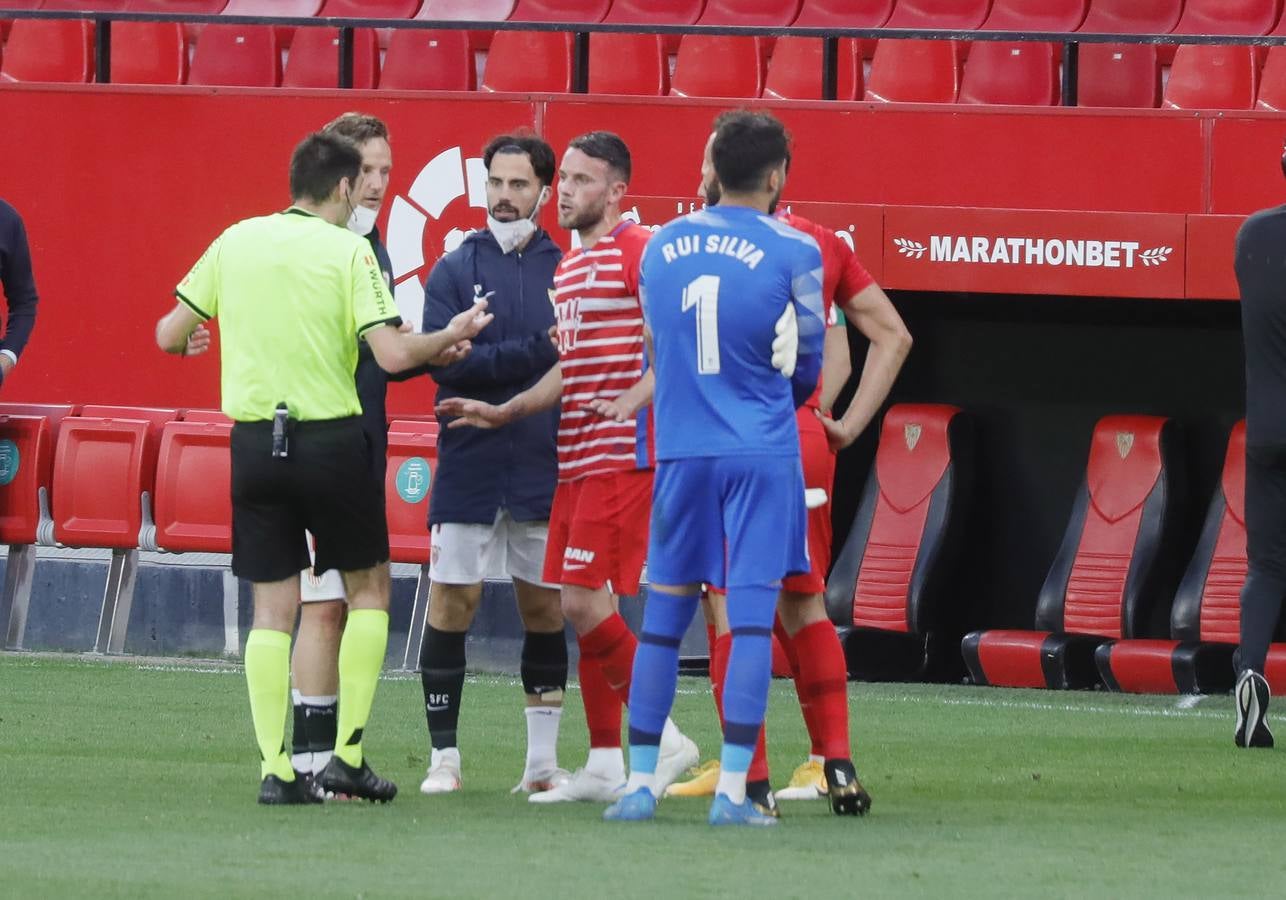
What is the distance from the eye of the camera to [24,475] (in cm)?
1170

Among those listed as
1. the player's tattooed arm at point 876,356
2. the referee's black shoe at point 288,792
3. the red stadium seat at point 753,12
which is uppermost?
the red stadium seat at point 753,12

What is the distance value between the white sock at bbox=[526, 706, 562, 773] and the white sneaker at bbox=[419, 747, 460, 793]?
7.9 inches

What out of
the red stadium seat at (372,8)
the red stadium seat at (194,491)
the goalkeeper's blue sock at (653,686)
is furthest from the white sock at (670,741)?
the red stadium seat at (372,8)

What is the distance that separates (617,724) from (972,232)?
393 cm

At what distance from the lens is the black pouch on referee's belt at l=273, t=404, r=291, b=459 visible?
20.5 feet

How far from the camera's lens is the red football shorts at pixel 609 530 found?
6.57m

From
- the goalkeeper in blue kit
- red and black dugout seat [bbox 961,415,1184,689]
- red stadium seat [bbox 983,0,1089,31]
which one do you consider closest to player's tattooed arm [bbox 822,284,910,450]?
the goalkeeper in blue kit

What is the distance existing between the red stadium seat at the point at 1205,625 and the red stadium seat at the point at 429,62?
470cm

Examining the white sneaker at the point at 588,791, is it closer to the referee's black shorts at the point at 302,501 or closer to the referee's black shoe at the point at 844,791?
the referee's black shoe at the point at 844,791

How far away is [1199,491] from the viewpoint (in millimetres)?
11062

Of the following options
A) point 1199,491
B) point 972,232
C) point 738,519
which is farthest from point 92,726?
point 1199,491

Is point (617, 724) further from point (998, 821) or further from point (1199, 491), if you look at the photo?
point (1199, 491)

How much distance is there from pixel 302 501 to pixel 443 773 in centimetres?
98

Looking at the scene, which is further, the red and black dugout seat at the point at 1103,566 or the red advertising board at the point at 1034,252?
the red and black dugout seat at the point at 1103,566
